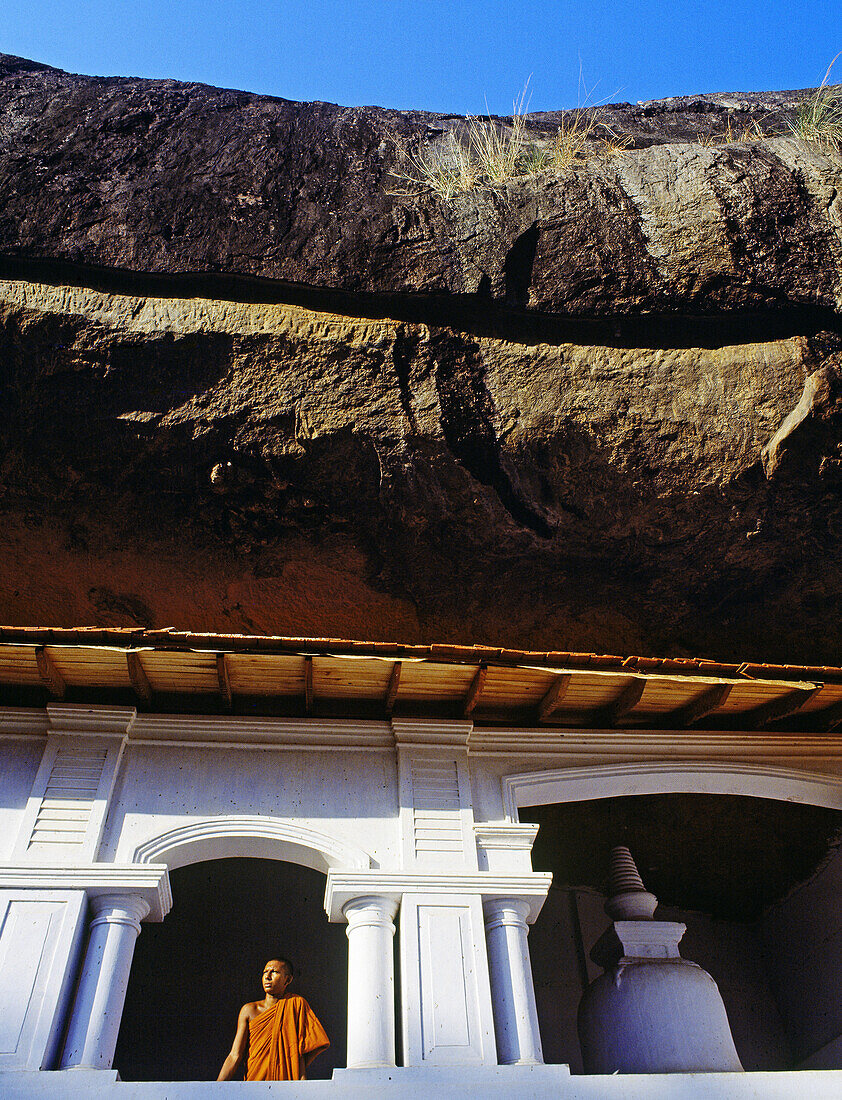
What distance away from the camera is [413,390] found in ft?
17.9

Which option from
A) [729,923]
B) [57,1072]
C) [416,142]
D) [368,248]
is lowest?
[57,1072]

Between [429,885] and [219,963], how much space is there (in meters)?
2.98

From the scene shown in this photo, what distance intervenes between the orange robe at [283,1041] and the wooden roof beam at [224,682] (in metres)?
1.59

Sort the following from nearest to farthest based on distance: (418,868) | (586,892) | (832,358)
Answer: (418,868), (832,358), (586,892)

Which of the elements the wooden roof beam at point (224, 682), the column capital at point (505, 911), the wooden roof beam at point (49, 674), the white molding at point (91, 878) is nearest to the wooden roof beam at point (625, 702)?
the column capital at point (505, 911)

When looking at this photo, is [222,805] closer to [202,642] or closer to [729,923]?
[202,642]

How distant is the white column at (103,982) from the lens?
367 centimetres


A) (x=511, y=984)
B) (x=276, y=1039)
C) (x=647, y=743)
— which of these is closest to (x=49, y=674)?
(x=276, y=1039)

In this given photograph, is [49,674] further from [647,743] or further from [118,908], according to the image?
[647,743]

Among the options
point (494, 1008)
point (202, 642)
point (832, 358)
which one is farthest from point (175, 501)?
point (832, 358)

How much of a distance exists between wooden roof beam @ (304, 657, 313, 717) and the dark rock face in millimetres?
1359

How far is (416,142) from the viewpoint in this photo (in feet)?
21.6

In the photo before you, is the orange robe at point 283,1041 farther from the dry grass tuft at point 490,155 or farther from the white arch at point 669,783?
the dry grass tuft at point 490,155

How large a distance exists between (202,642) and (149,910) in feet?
4.51
